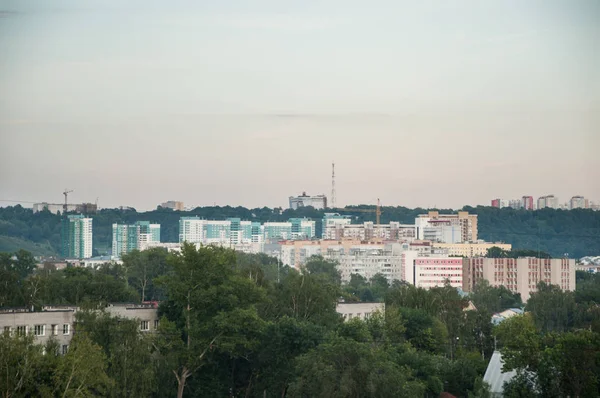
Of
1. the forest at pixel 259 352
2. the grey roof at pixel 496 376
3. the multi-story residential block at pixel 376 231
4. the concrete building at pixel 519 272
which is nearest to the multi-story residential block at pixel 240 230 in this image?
the multi-story residential block at pixel 376 231

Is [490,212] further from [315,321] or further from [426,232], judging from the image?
[315,321]

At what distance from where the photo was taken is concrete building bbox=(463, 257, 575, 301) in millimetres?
78750

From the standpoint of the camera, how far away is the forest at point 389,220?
119562 mm

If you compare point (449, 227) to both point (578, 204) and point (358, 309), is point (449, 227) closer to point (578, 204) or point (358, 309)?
point (578, 204)

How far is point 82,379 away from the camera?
1680 cm

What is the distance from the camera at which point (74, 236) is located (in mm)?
131000

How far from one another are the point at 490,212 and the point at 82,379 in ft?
393

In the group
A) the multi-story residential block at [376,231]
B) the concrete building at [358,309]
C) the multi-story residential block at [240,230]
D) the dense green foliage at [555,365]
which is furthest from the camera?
the multi-story residential block at [240,230]

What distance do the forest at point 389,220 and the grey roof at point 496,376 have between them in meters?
79.5

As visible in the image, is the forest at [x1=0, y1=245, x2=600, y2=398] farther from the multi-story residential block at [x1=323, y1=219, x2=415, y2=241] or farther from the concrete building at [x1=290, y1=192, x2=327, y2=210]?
the concrete building at [x1=290, y1=192, x2=327, y2=210]

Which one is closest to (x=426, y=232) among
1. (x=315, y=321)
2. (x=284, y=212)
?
(x=284, y=212)

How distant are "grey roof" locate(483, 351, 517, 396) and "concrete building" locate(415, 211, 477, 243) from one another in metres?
98.0

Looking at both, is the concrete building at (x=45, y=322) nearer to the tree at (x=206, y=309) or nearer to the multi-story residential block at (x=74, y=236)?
the tree at (x=206, y=309)

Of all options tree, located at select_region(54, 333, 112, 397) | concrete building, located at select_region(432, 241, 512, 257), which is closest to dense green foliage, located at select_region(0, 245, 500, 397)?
tree, located at select_region(54, 333, 112, 397)
